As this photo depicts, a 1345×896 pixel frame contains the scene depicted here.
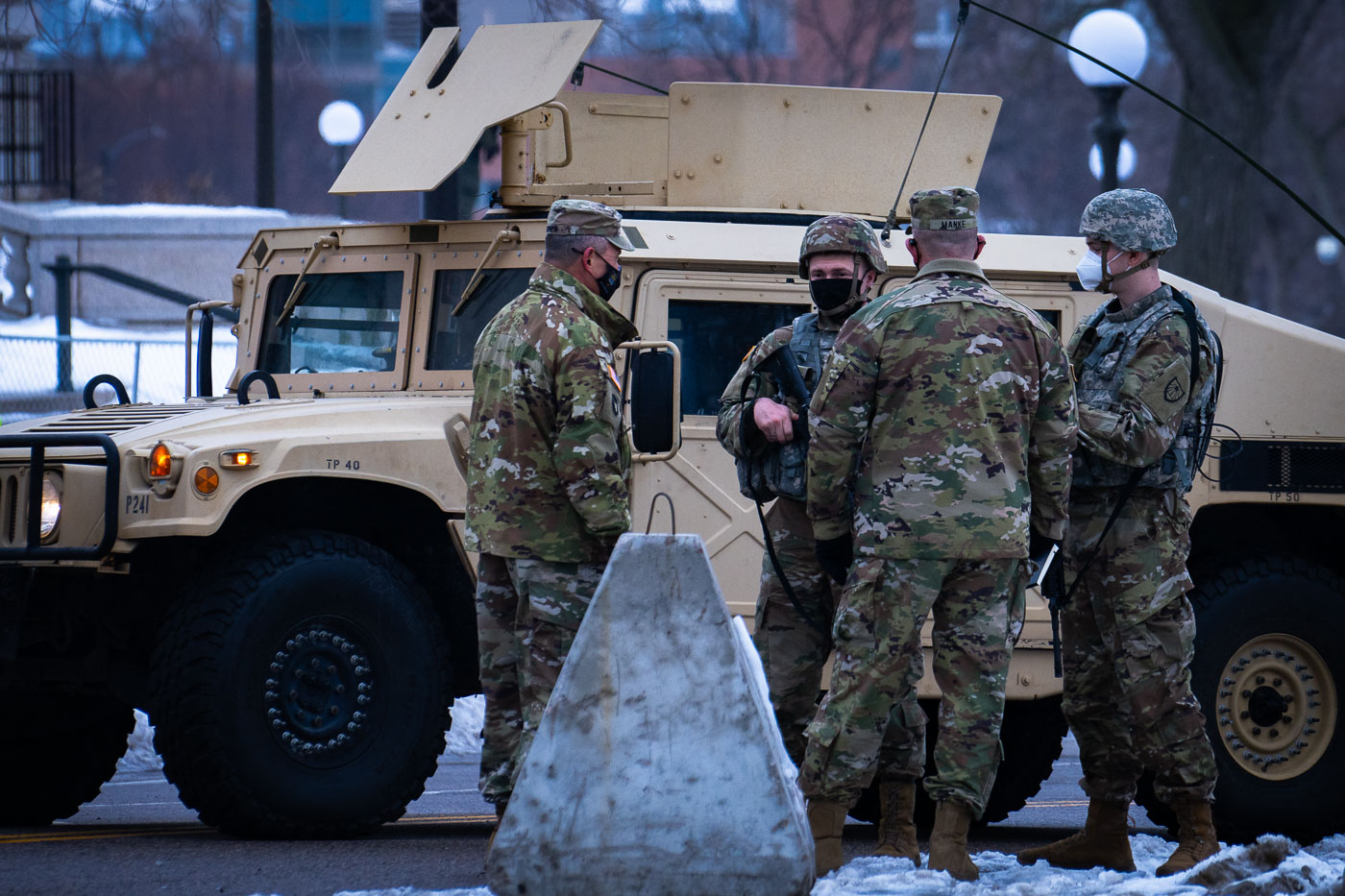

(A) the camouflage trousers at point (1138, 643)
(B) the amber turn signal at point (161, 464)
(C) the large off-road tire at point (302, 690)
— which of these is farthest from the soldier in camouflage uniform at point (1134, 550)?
(B) the amber turn signal at point (161, 464)

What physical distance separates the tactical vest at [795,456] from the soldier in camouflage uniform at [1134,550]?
0.81 metres

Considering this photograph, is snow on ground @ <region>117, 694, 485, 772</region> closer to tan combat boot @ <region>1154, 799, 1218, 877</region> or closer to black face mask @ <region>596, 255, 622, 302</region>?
black face mask @ <region>596, 255, 622, 302</region>

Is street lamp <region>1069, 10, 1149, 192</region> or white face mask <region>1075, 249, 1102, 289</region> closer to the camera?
white face mask <region>1075, 249, 1102, 289</region>

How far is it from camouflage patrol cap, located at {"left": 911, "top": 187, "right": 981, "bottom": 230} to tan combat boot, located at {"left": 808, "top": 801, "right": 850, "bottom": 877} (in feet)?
5.37

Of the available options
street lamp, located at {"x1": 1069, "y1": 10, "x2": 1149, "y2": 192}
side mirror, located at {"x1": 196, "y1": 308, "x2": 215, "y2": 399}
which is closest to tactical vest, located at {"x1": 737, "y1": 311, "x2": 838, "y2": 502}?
side mirror, located at {"x1": 196, "y1": 308, "x2": 215, "y2": 399}

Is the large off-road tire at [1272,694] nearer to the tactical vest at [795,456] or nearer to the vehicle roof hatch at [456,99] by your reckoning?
the tactical vest at [795,456]

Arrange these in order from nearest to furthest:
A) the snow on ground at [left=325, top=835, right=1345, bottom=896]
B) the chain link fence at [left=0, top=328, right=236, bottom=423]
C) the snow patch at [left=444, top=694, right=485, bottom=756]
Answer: the snow on ground at [left=325, top=835, right=1345, bottom=896]
the snow patch at [left=444, top=694, right=485, bottom=756]
the chain link fence at [left=0, top=328, right=236, bottom=423]

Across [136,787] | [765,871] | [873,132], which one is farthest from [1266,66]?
[765,871]

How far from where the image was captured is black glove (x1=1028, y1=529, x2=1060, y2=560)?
17.1ft

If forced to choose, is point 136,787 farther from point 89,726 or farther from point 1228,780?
point 1228,780

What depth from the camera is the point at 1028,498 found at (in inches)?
198

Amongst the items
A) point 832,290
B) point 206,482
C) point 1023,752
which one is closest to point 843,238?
point 832,290

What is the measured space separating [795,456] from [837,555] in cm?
40

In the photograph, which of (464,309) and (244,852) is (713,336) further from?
(244,852)
